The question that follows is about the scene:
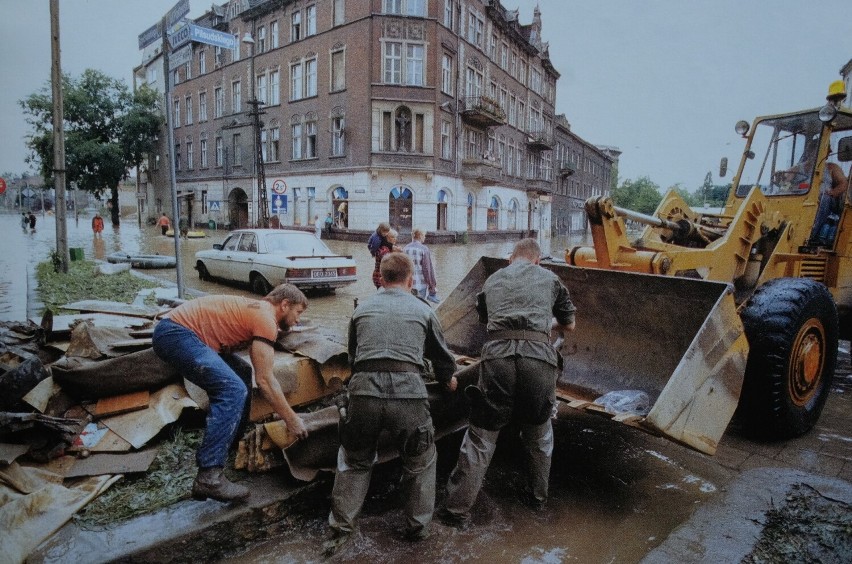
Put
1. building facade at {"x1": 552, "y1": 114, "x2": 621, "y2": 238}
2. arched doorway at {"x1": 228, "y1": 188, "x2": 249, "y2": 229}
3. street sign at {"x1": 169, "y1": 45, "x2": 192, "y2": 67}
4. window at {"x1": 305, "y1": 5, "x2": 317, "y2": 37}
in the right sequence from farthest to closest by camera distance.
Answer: building facade at {"x1": 552, "y1": 114, "x2": 621, "y2": 238}
arched doorway at {"x1": 228, "y1": 188, "x2": 249, "y2": 229}
window at {"x1": 305, "y1": 5, "x2": 317, "y2": 37}
street sign at {"x1": 169, "y1": 45, "x2": 192, "y2": 67}

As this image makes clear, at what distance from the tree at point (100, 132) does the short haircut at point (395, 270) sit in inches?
1570

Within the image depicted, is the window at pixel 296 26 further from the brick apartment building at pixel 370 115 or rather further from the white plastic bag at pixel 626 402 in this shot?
the white plastic bag at pixel 626 402

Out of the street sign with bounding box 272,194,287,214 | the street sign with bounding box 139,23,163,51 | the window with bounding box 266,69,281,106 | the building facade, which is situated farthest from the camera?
the building facade

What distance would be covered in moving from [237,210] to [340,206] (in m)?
12.4

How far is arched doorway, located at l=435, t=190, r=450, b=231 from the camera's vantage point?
29.8 m

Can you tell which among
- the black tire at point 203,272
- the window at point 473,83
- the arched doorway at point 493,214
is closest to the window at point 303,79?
the window at point 473,83

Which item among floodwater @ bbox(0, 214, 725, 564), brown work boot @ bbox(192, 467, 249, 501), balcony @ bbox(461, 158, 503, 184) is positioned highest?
balcony @ bbox(461, 158, 503, 184)

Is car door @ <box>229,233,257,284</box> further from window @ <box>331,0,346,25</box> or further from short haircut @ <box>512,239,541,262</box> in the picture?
window @ <box>331,0,346,25</box>

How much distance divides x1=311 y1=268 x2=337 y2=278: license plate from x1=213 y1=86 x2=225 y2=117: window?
31472 mm

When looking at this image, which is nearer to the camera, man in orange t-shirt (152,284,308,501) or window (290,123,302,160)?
man in orange t-shirt (152,284,308,501)

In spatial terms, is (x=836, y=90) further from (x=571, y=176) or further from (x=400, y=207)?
(x=571, y=176)

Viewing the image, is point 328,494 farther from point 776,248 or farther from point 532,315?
point 776,248

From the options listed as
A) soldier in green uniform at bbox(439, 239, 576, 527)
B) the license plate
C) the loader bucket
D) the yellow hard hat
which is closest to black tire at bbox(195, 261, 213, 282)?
the license plate

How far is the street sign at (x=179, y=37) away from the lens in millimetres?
6439
